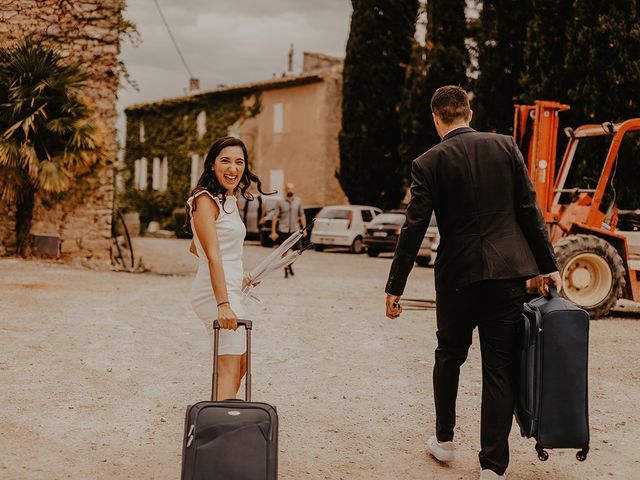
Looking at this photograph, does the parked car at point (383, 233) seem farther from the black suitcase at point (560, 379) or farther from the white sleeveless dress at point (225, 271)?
the white sleeveless dress at point (225, 271)

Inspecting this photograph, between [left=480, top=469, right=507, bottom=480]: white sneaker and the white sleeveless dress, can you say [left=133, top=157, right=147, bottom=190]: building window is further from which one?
[left=480, top=469, right=507, bottom=480]: white sneaker

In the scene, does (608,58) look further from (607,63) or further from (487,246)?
(487,246)

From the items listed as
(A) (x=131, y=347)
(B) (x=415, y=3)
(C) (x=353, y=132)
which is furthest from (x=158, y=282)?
(B) (x=415, y=3)

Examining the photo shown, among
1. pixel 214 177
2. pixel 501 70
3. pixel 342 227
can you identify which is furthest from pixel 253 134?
pixel 214 177

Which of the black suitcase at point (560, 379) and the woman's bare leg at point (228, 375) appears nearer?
the woman's bare leg at point (228, 375)

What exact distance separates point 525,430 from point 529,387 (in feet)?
0.77

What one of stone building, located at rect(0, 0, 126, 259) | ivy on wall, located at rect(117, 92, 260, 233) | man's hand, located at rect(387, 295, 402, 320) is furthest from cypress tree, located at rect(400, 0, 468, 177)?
man's hand, located at rect(387, 295, 402, 320)

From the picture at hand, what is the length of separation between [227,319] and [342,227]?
70.7ft

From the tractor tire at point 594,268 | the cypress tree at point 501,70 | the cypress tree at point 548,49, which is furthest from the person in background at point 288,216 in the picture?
the cypress tree at point 501,70

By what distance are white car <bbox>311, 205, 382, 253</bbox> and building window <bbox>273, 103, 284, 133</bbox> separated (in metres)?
10.9

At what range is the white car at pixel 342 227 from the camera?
25.2 metres

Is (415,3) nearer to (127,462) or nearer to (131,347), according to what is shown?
(131,347)

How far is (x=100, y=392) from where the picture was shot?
6.01m

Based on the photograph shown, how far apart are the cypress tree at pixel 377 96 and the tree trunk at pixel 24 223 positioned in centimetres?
1598
